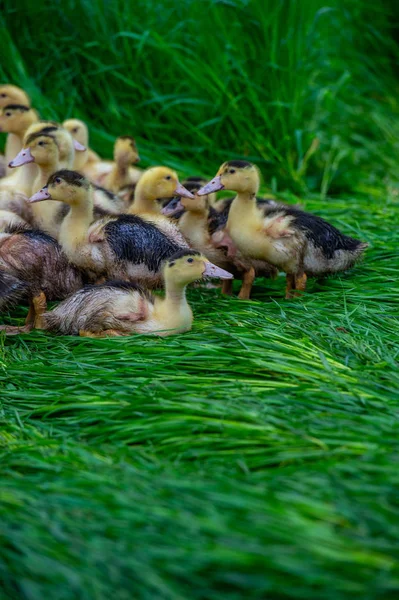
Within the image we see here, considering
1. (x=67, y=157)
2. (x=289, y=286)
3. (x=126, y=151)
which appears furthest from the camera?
(x=126, y=151)

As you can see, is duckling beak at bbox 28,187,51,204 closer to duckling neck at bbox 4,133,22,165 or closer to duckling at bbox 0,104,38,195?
duckling at bbox 0,104,38,195

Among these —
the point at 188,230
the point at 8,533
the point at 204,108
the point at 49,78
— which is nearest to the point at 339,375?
the point at 8,533

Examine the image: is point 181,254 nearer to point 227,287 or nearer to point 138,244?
point 138,244

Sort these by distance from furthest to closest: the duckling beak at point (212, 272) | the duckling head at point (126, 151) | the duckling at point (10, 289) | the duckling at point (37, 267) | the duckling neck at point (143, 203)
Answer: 1. the duckling head at point (126, 151)
2. the duckling neck at point (143, 203)
3. the duckling at point (37, 267)
4. the duckling beak at point (212, 272)
5. the duckling at point (10, 289)

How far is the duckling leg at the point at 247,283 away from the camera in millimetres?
4922

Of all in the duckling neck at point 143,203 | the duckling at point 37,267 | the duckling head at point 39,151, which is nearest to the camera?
the duckling at point 37,267

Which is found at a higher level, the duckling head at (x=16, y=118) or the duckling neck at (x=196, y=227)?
the duckling head at (x=16, y=118)

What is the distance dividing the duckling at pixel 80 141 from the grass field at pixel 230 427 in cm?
48

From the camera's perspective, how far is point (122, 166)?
618 centimetres

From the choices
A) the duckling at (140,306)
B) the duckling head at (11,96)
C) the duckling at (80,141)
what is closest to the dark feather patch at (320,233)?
the duckling at (140,306)

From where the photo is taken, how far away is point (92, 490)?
2900mm

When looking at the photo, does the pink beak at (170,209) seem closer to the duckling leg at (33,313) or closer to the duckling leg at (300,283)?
the duckling leg at (300,283)

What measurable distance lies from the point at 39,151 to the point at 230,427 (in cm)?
270

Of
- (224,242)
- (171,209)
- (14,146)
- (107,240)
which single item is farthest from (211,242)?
(14,146)
